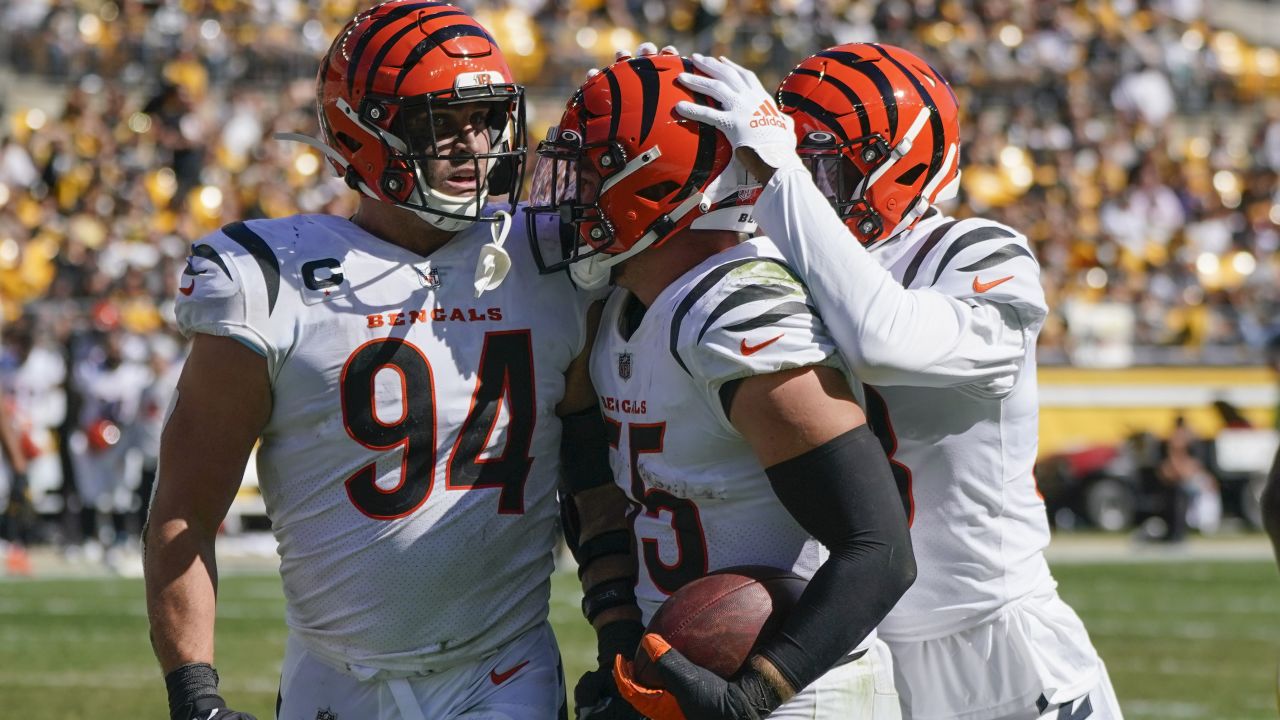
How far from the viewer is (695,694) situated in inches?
103

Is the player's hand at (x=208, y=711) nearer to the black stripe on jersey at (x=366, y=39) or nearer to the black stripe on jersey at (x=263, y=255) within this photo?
the black stripe on jersey at (x=263, y=255)

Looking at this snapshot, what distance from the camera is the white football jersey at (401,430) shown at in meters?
3.06

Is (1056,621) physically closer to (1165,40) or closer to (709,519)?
(709,519)

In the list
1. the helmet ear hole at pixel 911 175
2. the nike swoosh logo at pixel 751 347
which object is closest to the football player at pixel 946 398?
the helmet ear hole at pixel 911 175

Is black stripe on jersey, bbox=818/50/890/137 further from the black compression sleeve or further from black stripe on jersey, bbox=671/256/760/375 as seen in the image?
the black compression sleeve

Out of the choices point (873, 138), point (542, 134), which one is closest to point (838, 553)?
point (873, 138)

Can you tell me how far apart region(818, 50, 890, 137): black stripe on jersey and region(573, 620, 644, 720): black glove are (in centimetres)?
106

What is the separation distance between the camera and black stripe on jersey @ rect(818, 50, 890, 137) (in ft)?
10.8

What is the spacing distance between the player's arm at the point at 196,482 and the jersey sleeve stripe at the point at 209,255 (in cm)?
12

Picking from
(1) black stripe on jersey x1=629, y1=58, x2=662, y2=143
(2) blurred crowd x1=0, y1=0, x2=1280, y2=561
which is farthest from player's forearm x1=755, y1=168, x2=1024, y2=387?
(2) blurred crowd x1=0, y1=0, x2=1280, y2=561

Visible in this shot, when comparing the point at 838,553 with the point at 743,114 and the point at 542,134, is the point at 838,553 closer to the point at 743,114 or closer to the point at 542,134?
the point at 743,114

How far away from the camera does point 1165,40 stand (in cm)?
2189

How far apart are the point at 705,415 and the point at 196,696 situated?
100cm

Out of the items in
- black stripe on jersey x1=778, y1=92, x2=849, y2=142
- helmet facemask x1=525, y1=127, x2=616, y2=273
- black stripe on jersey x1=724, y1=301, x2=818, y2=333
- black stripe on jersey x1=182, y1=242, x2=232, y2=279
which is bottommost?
black stripe on jersey x1=724, y1=301, x2=818, y2=333
